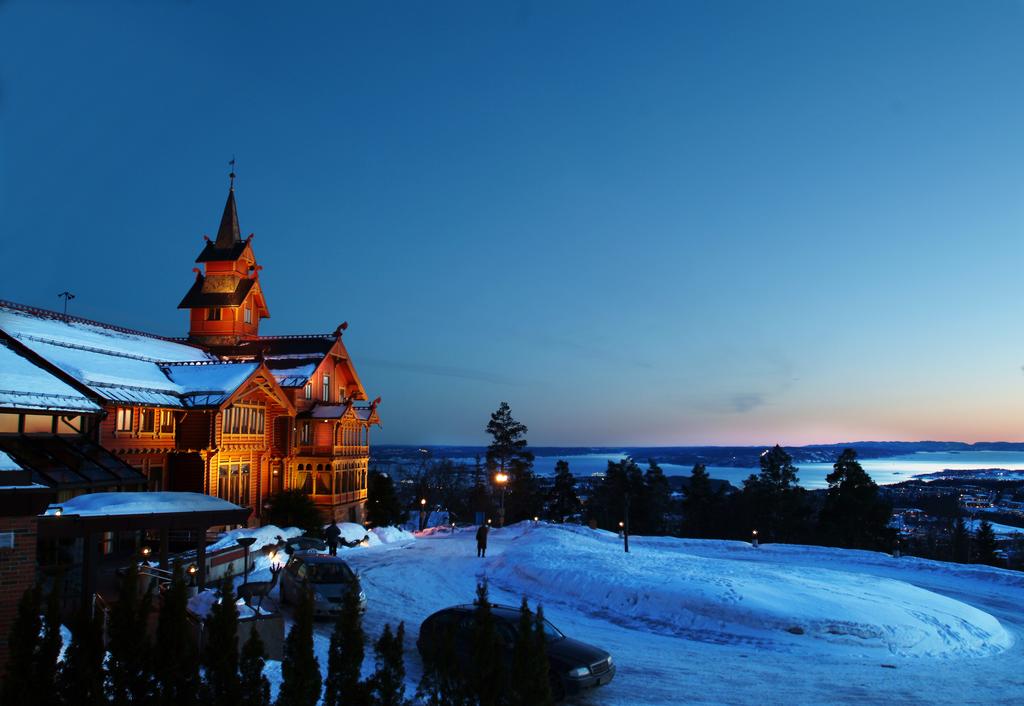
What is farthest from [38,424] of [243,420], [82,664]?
[82,664]

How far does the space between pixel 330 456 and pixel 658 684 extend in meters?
30.4

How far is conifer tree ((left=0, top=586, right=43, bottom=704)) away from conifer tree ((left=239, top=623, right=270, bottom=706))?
2.37 metres

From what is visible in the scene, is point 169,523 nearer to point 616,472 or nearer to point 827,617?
point 827,617

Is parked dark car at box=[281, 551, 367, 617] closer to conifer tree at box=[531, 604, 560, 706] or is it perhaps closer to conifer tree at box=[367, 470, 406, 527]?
conifer tree at box=[531, 604, 560, 706]

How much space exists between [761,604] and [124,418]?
25688mm

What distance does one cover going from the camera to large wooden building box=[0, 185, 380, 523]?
29.8 m

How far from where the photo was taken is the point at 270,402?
125 feet

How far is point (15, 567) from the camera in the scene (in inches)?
449

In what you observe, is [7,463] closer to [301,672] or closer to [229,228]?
[301,672]

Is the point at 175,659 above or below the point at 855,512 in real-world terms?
above

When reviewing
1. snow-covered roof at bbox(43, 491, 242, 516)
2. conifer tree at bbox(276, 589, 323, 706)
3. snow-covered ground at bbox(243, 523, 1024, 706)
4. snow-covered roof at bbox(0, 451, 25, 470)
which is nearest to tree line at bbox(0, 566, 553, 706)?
conifer tree at bbox(276, 589, 323, 706)

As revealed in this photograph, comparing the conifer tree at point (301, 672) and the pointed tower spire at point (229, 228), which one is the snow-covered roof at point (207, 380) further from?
the conifer tree at point (301, 672)

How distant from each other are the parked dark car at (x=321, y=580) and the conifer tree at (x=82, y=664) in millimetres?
9535

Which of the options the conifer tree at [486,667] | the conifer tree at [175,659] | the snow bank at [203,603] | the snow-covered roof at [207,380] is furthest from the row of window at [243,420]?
the conifer tree at [486,667]
